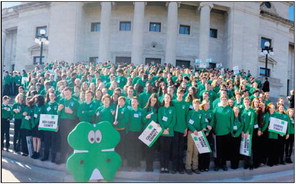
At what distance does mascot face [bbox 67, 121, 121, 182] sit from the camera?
17.3 feet

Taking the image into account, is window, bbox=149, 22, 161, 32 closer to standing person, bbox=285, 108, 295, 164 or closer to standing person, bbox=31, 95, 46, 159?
standing person, bbox=285, 108, 295, 164

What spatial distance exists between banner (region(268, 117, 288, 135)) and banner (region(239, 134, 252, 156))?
2.91 ft

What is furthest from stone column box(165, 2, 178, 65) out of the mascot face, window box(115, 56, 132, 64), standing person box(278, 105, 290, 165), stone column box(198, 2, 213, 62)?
the mascot face

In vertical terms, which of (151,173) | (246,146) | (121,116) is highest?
(121,116)

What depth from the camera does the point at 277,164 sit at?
768 cm

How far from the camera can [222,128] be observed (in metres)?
6.91

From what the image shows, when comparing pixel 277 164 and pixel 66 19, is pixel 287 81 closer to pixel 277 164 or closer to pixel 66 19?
pixel 66 19

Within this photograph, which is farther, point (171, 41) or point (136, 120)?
point (171, 41)

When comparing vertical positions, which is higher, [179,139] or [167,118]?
[167,118]

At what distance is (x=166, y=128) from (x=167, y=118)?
0.27m

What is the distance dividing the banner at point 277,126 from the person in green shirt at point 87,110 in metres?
5.25

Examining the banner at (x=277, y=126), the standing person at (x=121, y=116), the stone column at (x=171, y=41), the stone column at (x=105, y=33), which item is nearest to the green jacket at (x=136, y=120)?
the standing person at (x=121, y=116)

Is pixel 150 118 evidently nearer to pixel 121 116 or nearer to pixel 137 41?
pixel 121 116

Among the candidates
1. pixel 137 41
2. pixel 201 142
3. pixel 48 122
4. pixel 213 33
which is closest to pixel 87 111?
pixel 48 122
